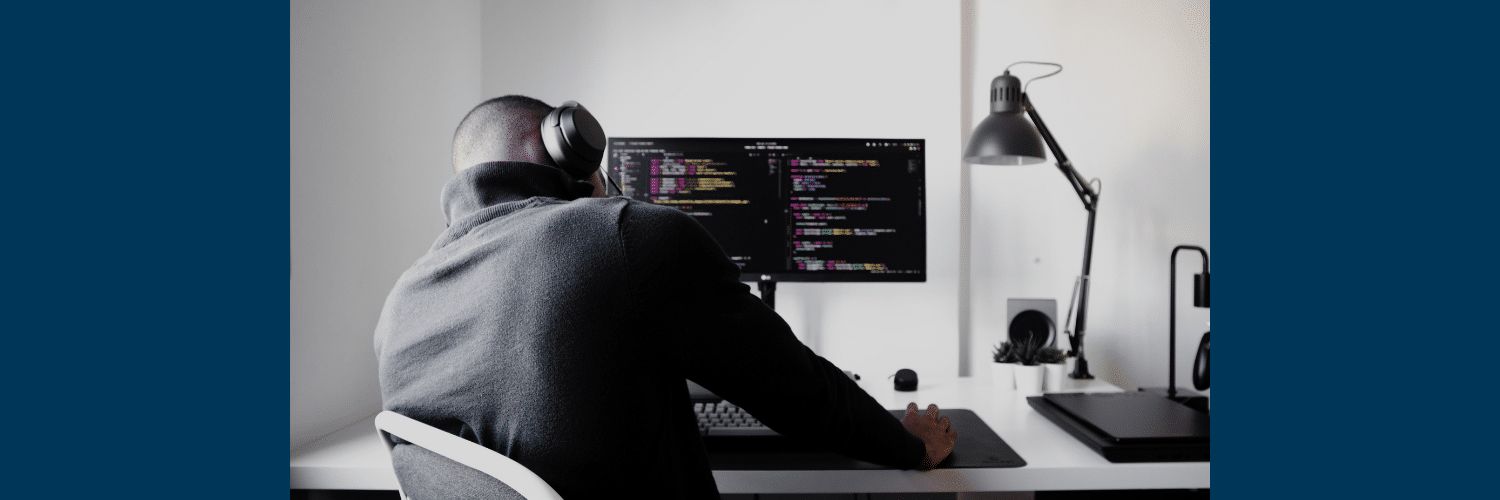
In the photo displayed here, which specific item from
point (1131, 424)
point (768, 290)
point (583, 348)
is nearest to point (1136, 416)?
point (1131, 424)

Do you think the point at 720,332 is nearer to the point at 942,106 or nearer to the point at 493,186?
the point at 493,186

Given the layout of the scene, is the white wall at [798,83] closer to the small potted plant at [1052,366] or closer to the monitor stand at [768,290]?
the monitor stand at [768,290]

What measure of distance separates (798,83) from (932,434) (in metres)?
1.02

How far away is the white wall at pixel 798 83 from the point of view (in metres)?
1.67

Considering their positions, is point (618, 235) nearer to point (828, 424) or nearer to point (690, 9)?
point (828, 424)

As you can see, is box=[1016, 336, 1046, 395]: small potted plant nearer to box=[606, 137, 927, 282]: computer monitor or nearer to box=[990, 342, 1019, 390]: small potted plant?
box=[990, 342, 1019, 390]: small potted plant

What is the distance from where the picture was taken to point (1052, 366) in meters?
1.39

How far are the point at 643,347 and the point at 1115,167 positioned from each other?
1.52 meters

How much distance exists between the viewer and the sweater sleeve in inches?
25.5

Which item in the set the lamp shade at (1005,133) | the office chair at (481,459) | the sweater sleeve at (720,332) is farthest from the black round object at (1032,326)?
the office chair at (481,459)

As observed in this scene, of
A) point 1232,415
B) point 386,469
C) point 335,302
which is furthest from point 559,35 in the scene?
point 1232,415

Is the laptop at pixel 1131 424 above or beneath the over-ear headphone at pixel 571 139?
beneath

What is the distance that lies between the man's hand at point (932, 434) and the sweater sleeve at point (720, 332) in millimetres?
175

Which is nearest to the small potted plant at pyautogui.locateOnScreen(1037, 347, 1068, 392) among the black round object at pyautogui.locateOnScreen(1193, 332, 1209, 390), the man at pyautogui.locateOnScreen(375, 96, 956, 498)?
the black round object at pyautogui.locateOnScreen(1193, 332, 1209, 390)
